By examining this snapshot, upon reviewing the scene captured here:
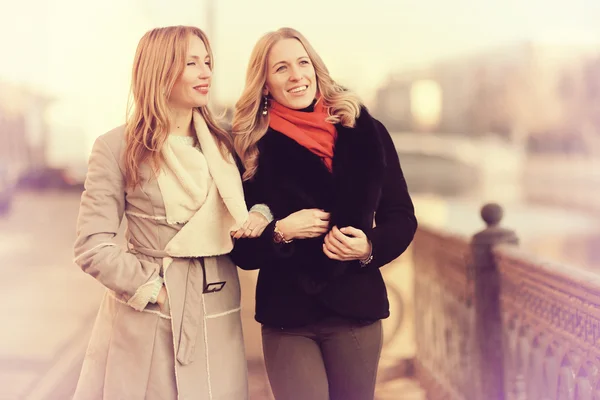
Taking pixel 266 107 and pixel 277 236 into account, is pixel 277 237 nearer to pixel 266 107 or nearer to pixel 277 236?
pixel 277 236

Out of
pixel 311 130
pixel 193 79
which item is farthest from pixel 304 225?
pixel 193 79

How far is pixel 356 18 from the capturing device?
7.53ft

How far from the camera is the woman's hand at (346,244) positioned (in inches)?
61.9

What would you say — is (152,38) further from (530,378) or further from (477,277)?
(530,378)

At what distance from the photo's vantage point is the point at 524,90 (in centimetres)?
234

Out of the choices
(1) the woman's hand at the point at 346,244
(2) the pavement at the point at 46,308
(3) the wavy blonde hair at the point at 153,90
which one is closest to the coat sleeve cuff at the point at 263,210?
(1) the woman's hand at the point at 346,244

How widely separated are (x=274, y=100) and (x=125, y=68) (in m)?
0.81

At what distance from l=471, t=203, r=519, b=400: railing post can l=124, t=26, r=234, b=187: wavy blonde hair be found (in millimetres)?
1264

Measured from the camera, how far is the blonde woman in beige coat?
1604 millimetres

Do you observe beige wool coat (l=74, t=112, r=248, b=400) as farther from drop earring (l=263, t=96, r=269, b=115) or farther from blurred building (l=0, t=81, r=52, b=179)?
blurred building (l=0, t=81, r=52, b=179)

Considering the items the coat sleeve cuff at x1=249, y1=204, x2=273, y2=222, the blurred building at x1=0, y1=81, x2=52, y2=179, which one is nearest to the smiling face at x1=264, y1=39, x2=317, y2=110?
the coat sleeve cuff at x1=249, y1=204, x2=273, y2=222

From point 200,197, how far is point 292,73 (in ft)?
1.35

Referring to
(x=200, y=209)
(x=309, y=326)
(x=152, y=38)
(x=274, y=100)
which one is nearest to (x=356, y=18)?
(x=274, y=100)

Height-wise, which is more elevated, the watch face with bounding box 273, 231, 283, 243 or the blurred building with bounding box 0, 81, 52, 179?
the blurred building with bounding box 0, 81, 52, 179
